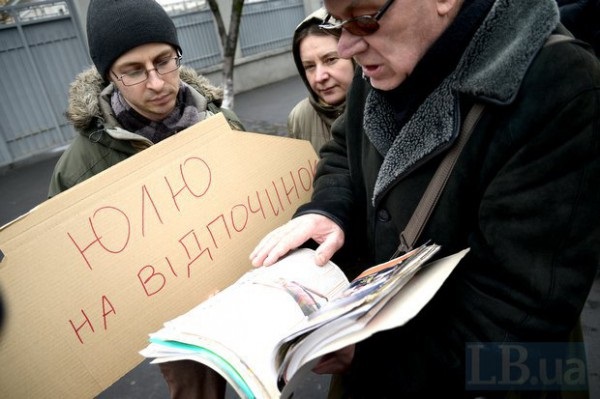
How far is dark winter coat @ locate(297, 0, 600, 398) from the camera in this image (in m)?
0.78

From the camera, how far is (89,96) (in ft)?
5.86

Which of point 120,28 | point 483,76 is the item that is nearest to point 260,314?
point 483,76

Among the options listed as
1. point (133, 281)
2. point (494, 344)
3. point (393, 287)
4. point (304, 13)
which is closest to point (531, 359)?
point (494, 344)

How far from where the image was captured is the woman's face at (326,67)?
212 centimetres

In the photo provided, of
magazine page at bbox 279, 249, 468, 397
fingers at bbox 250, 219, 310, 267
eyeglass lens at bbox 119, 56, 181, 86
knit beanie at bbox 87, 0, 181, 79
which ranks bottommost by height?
fingers at bbox 250, 219, 310, 267

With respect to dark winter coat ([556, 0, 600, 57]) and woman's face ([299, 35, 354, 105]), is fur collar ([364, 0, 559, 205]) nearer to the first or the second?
woman's face ([299, 35, 354, 105])

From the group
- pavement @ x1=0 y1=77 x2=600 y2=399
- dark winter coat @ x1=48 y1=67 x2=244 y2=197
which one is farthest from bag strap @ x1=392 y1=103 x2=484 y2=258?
pavement @ x1=0 y1=77 x2=600 y2=399

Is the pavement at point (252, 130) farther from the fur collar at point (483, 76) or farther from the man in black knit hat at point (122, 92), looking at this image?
the fur collar at point (483, 76)

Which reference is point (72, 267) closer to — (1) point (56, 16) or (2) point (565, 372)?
(2) point (565, 372)

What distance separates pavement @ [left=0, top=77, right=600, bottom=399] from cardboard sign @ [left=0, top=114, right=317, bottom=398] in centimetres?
131

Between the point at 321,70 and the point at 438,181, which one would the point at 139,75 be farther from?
the point at 438,181

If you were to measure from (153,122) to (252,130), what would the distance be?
5013mm

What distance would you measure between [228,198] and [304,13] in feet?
42.2

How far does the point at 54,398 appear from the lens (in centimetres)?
107
